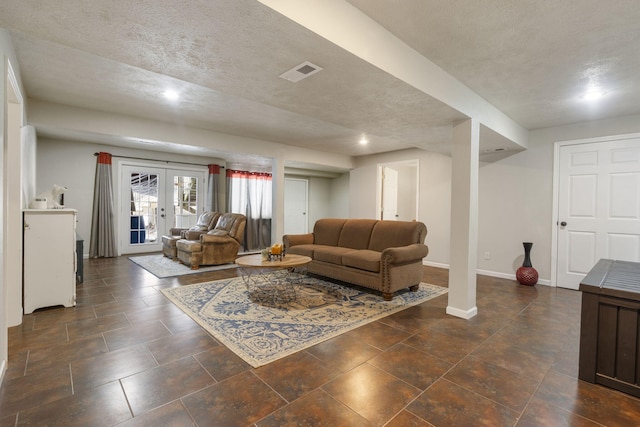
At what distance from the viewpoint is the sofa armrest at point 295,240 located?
16.3 ft

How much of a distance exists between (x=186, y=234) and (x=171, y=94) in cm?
314

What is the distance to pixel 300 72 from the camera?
214 centimetres

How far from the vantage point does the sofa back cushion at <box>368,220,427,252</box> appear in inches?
160

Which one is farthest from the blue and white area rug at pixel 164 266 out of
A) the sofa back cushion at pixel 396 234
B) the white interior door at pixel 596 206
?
the white interior door at pixel 596 206

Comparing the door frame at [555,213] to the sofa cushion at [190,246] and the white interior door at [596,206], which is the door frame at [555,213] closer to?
the white interior door at [596,206]

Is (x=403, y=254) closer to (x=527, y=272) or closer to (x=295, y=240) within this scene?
(x=295, y=240)

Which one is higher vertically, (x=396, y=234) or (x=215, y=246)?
(x=396, y=234)

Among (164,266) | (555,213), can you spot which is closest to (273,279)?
(164,266)

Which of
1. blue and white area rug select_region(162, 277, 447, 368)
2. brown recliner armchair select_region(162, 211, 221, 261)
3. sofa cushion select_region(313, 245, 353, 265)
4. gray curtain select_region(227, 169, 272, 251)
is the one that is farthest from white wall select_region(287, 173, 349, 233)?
blue and white area rug select_region(162, 277, 447, 368)

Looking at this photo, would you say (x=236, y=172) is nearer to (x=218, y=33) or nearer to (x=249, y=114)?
(x=249, y=114)

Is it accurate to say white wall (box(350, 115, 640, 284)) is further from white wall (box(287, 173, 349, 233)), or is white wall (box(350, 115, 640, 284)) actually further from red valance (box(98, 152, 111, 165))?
red valance (box(98, 152, 111, 165))

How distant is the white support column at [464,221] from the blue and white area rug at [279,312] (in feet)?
1.98

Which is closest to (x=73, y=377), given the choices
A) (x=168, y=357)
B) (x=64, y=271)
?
(x=168, y=357)

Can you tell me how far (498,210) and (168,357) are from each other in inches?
200
